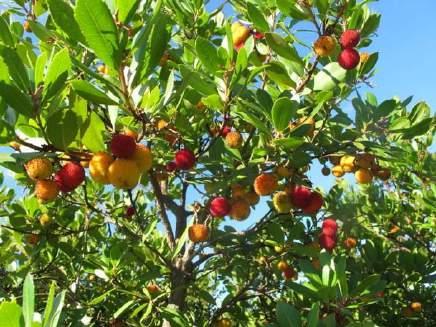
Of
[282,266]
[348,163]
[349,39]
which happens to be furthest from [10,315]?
[282,266]

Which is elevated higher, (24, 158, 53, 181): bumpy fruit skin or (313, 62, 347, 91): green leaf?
(313, 62, 347, 91): green leaf

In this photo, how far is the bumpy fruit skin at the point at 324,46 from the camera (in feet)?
6.73

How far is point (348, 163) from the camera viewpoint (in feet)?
8.65

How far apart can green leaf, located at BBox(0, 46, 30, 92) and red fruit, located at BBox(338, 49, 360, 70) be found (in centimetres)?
124

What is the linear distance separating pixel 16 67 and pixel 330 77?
133cm

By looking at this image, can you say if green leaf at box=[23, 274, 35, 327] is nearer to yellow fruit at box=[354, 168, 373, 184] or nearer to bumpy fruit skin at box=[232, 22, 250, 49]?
bumpy fruit skin at box=[232, 22, 250, 49]

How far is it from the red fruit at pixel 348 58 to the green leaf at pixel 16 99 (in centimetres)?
125

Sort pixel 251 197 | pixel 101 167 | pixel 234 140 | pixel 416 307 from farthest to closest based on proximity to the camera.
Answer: pixel 416 307 → pixel 251 197 → pixel 234 140 → pixel 101 167

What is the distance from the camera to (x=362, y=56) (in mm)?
2475

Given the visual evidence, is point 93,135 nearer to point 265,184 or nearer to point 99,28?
point 99,28

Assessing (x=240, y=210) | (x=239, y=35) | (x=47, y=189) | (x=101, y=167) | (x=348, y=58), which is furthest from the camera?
(x=240, y=210)

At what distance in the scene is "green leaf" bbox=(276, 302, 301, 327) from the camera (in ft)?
7.13

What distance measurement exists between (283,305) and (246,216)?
511 mm

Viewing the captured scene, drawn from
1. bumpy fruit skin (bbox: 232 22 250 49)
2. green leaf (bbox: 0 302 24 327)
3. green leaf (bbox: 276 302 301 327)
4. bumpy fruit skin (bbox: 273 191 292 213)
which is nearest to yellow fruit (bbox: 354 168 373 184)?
bumpy fruit skin (bbox: 273 191 292 213)
